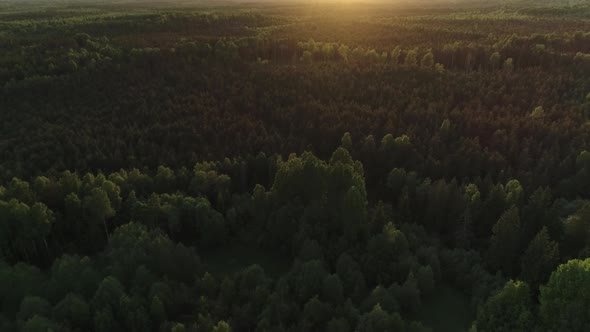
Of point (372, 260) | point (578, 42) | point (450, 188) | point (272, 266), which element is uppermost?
point (578, 42)

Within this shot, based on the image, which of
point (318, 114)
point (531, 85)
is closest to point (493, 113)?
point (531, 85)

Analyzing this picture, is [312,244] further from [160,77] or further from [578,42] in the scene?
[578,42]

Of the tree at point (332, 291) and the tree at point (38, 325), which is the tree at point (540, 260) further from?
the tree at point (38, 325)

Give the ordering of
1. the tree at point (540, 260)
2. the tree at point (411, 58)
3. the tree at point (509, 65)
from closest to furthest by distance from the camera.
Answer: the tree at point (540, 260) → the tree at point (509, 65) → the tree at point (411, 58)

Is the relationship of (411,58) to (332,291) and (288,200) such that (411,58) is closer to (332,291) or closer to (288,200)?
(288,200)

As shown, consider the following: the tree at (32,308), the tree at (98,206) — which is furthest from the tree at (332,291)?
the tree at (98,206)
